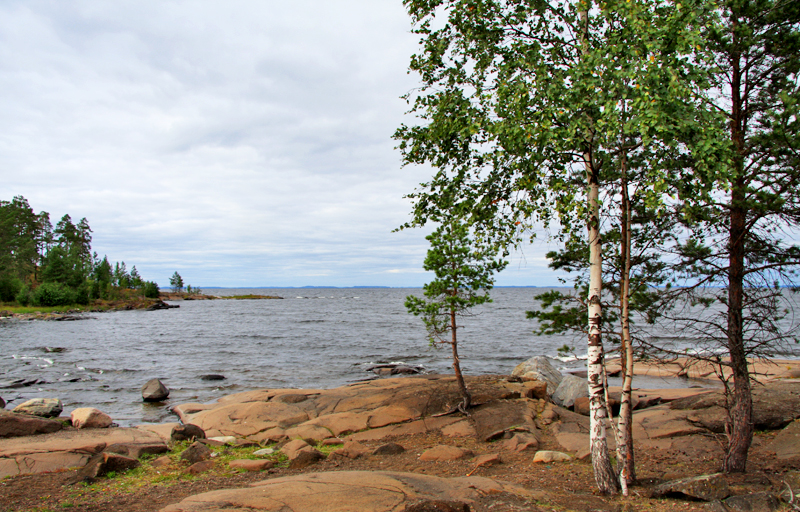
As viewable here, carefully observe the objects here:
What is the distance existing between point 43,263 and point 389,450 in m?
109

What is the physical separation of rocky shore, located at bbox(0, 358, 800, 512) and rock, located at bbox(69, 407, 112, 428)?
0.05m

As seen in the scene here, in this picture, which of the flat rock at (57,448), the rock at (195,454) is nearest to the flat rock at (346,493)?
the rock at (195,454)

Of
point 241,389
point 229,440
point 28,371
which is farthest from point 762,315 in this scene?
point 28,371

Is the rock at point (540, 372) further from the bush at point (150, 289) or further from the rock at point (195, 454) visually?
the bush at point (150, 289)

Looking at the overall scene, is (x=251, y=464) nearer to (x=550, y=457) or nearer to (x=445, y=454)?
(x=445, y=454)

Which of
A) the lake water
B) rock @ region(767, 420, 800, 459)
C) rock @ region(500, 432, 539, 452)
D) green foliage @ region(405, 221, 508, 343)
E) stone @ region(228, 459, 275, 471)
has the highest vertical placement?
green foliage @ region(405, 221, 508, 343)

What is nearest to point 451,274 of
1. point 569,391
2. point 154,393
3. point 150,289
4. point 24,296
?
point 569,391

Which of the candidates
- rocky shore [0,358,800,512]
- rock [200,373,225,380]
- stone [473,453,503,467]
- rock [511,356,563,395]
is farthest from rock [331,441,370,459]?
rock [200,373,225,380]

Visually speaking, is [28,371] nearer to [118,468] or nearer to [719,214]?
[118,468]

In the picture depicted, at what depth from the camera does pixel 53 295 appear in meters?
73.2

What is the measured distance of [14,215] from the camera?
3036 inches

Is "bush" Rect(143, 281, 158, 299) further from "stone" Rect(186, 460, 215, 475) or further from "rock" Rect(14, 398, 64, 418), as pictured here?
"stone" Rect(186, 460, 215, 475)

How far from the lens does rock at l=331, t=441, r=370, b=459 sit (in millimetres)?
10891

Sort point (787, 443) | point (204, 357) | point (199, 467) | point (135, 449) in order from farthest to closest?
point (204, 357), point (135, 449), point (199, 467), point (787, 443)
